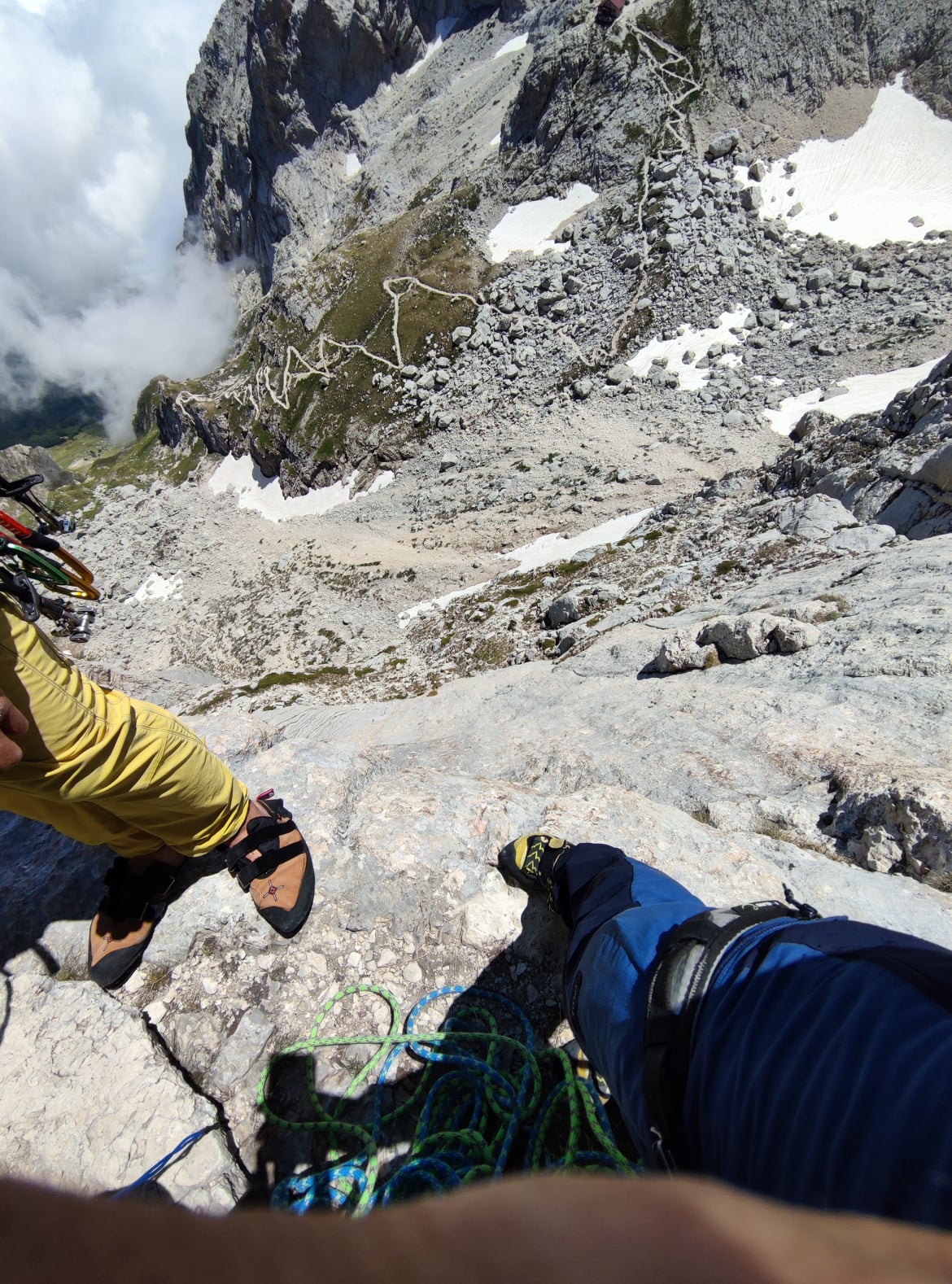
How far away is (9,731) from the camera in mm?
2623

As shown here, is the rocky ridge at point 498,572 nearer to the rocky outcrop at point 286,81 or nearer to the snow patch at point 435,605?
the snow patch at point 435,605

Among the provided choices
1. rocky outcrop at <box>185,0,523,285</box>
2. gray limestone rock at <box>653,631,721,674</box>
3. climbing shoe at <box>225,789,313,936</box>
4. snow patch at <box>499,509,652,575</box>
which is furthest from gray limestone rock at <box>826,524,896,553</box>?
rocky outcrop at <box>185,0,523,285</box>

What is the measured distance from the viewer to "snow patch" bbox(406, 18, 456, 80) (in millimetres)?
81875

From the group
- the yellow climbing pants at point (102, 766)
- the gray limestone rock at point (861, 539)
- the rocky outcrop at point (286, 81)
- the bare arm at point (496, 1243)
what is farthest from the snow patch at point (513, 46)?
Result: the bare arm at point (496, 1243)

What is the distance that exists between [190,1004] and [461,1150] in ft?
6.06

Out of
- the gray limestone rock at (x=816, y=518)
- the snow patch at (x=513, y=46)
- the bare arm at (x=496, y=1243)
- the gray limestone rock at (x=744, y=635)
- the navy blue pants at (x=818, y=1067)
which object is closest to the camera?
the bare arm at (x=496, y=1243)

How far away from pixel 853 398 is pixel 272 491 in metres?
47.3

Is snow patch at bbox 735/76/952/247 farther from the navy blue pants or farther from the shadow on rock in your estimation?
the shadow on rock

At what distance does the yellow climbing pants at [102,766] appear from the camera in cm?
278

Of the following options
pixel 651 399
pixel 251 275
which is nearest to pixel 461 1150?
pixel 651 399

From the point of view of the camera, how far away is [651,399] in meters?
35.5

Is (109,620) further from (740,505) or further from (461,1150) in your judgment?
(461,1150)

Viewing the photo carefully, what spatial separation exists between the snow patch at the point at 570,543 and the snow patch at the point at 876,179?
32.7 m

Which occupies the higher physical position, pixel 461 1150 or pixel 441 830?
pixel 441 830
